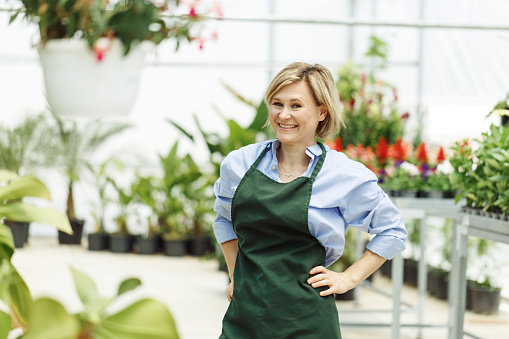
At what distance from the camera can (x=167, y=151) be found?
704cm

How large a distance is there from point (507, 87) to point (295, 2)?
2.44m

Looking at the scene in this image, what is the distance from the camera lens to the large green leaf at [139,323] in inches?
20.3

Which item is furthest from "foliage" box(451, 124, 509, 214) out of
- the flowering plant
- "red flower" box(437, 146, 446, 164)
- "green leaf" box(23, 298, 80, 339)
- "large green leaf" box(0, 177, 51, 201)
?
"green leaf" box(23, 298, 80, 339)

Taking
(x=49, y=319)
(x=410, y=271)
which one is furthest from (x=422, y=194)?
(x=49, y=319)

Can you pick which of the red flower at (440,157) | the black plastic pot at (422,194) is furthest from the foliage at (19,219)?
the red flower at (440,157)

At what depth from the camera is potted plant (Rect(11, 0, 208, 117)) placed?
1195 millimetres

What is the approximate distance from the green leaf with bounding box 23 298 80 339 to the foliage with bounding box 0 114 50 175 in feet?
20.0

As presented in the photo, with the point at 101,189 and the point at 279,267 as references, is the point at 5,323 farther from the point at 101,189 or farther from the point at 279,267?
the point at 101,189

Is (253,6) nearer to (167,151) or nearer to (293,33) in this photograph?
(293,33)

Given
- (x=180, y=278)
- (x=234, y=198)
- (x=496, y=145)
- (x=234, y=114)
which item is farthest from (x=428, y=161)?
(x=234, y=114)

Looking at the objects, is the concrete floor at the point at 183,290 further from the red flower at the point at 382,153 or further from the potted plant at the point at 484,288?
the red flower at the point at 382,153

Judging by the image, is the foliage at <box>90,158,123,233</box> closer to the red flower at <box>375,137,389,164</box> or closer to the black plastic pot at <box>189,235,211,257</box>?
the black plastic pot at <box>189,235,211,257</box>

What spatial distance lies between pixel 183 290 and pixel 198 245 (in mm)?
1588

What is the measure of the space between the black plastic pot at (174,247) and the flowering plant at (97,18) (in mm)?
5017
